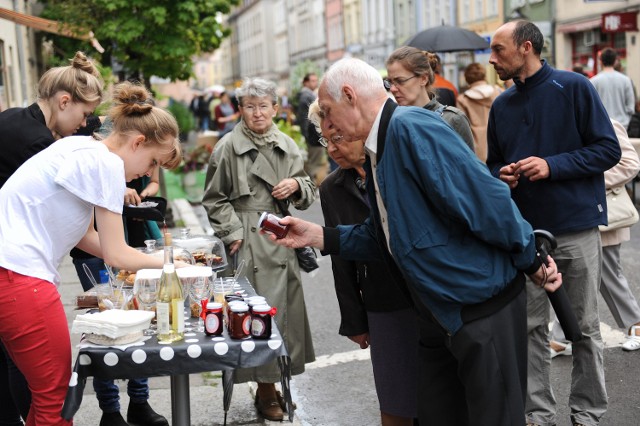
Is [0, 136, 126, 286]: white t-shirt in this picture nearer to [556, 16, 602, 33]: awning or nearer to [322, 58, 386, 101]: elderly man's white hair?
[322, 58, 386, 101]: elderly man's white hair

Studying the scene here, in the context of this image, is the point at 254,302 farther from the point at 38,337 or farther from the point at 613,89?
the point at 613,89

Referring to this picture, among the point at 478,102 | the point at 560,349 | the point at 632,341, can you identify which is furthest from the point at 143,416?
the point at 478,102

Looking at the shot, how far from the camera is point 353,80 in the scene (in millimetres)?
3502

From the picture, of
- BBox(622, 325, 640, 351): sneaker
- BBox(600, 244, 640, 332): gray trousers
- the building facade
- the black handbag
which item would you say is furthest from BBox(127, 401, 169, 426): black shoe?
the building facade

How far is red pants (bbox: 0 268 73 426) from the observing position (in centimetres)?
372

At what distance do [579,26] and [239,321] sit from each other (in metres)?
23.9

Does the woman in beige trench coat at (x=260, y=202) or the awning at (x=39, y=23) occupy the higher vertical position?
the awning at (x=39, y=23)

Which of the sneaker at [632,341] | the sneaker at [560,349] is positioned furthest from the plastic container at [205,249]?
the sneaker at [632,341]

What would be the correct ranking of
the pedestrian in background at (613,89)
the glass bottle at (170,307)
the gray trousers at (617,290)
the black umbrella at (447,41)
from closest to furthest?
the glass bottle at (170,307) < the gray trousers at (617,290) < the pedestrian in background at (613,89) < the black umbrella at (447,41)

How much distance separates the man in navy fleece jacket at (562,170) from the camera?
15.7ft

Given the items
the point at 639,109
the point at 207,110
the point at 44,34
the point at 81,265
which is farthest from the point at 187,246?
the point at 207,110

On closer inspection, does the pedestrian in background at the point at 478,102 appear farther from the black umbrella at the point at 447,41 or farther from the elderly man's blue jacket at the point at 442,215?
the elderly man's blue jacket at the point at 442,215

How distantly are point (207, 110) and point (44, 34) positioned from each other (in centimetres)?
1247

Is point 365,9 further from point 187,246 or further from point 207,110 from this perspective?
point 187,246
